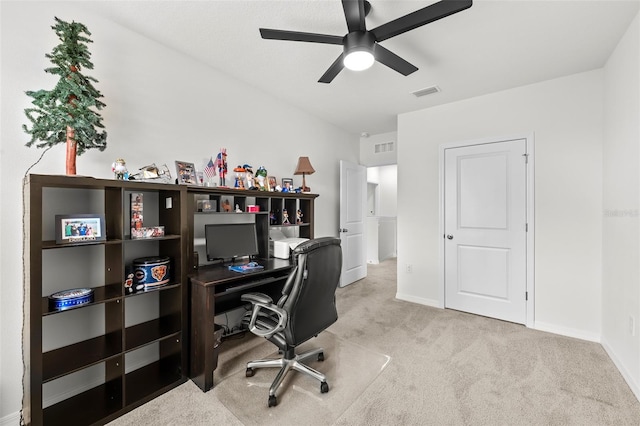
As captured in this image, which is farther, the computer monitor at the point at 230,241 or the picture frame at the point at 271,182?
the picture frame at the point at 271,182

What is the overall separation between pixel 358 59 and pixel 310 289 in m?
1.63

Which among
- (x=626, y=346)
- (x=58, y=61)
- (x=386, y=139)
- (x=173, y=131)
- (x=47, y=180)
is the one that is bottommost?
(x=626, y=346)

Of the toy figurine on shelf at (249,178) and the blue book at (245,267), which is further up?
the toy figurine on shelf at (249,178)

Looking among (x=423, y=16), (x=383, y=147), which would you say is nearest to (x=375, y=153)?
(x=383, y=147)

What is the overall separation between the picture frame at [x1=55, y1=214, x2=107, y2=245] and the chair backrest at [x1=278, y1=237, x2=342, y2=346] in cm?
122

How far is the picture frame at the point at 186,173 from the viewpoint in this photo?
7.37ft

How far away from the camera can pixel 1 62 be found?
62.6 inches

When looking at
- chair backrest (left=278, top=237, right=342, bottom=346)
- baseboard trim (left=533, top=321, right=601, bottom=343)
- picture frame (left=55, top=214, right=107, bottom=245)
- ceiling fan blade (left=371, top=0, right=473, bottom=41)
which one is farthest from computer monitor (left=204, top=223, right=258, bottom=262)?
baseboard trim (left=533, top=321, right=601, bottom=343)

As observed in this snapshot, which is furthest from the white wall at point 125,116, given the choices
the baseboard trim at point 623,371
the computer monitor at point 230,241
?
the baseboard trim at point 623,371

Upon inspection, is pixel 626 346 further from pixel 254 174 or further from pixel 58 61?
pixel 58 61

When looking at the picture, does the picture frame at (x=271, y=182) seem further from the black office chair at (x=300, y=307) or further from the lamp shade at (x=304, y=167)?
the black office chair at (x=300, y=307)

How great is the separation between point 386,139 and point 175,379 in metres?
4.45

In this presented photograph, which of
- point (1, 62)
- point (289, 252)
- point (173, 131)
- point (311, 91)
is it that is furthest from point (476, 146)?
point (1, 62)

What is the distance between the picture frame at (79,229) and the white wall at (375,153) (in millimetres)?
4133
